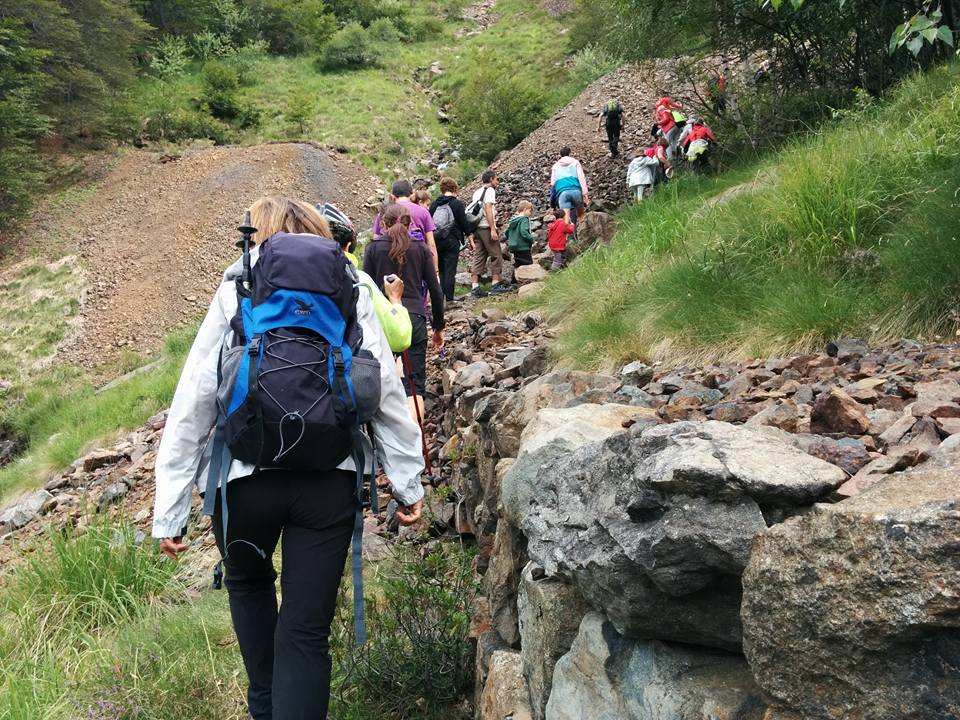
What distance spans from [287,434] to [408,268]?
13.2 ft

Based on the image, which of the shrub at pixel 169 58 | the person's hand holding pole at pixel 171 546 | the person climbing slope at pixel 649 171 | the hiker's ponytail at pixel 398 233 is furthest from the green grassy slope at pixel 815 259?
the shrub at pixel 169 58

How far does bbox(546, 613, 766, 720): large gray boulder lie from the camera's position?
181 cm

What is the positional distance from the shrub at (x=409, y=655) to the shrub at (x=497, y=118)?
23.7 m

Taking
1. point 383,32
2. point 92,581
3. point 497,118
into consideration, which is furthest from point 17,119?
point 383,32

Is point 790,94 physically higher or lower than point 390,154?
lower

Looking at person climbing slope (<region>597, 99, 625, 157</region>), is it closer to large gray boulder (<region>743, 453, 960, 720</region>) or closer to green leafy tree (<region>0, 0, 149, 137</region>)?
large gray boulder (<region>743, 453, 960, 720</region>)

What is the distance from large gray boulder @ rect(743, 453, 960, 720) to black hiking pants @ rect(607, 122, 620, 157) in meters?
16.2

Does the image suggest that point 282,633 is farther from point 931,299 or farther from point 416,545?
point 931,299

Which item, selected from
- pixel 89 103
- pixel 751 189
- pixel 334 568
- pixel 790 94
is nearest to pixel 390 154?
pixel 89 103

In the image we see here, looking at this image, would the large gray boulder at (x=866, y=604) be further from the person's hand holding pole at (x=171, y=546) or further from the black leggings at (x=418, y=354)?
the black leggings at (x=418, y=354)

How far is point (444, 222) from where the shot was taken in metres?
9.74

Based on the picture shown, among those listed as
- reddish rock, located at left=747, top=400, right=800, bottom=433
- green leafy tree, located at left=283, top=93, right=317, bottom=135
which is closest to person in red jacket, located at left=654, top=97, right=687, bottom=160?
reddish rock, located at left=747, top=400, right=800, bottom=433

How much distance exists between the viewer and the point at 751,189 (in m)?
6.60

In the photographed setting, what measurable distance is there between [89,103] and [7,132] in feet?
16.2
